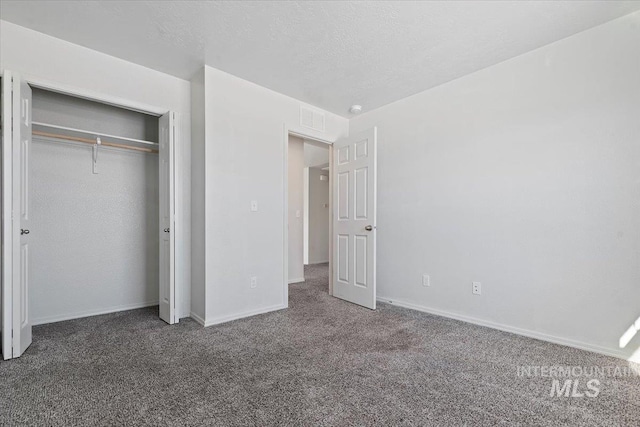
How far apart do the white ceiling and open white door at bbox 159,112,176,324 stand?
0.66 meters

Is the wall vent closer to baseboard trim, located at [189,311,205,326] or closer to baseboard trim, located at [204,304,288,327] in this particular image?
baseboard trim, located at [204,304,288,327]

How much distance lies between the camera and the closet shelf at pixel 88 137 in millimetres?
2710

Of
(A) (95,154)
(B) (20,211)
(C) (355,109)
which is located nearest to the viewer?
(B) (20,211)

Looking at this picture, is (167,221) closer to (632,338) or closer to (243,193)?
(243,193)

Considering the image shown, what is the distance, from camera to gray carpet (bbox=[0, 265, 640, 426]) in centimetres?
152

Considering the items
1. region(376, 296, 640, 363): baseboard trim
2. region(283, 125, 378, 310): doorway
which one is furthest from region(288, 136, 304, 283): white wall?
region(376, 296, 640, 363): baseboard trim

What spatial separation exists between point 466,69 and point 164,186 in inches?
127

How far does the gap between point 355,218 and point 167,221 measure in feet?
6.88

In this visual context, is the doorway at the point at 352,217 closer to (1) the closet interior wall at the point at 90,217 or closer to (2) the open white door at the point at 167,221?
(2) the open white door at the point at 167,221

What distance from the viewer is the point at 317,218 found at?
7.25 meters

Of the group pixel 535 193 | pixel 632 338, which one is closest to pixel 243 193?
pixel 535 193

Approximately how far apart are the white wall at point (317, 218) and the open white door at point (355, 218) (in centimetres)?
310

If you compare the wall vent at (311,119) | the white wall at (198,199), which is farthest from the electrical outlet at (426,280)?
the white wall at (198,199)

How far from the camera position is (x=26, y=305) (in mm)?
2287
